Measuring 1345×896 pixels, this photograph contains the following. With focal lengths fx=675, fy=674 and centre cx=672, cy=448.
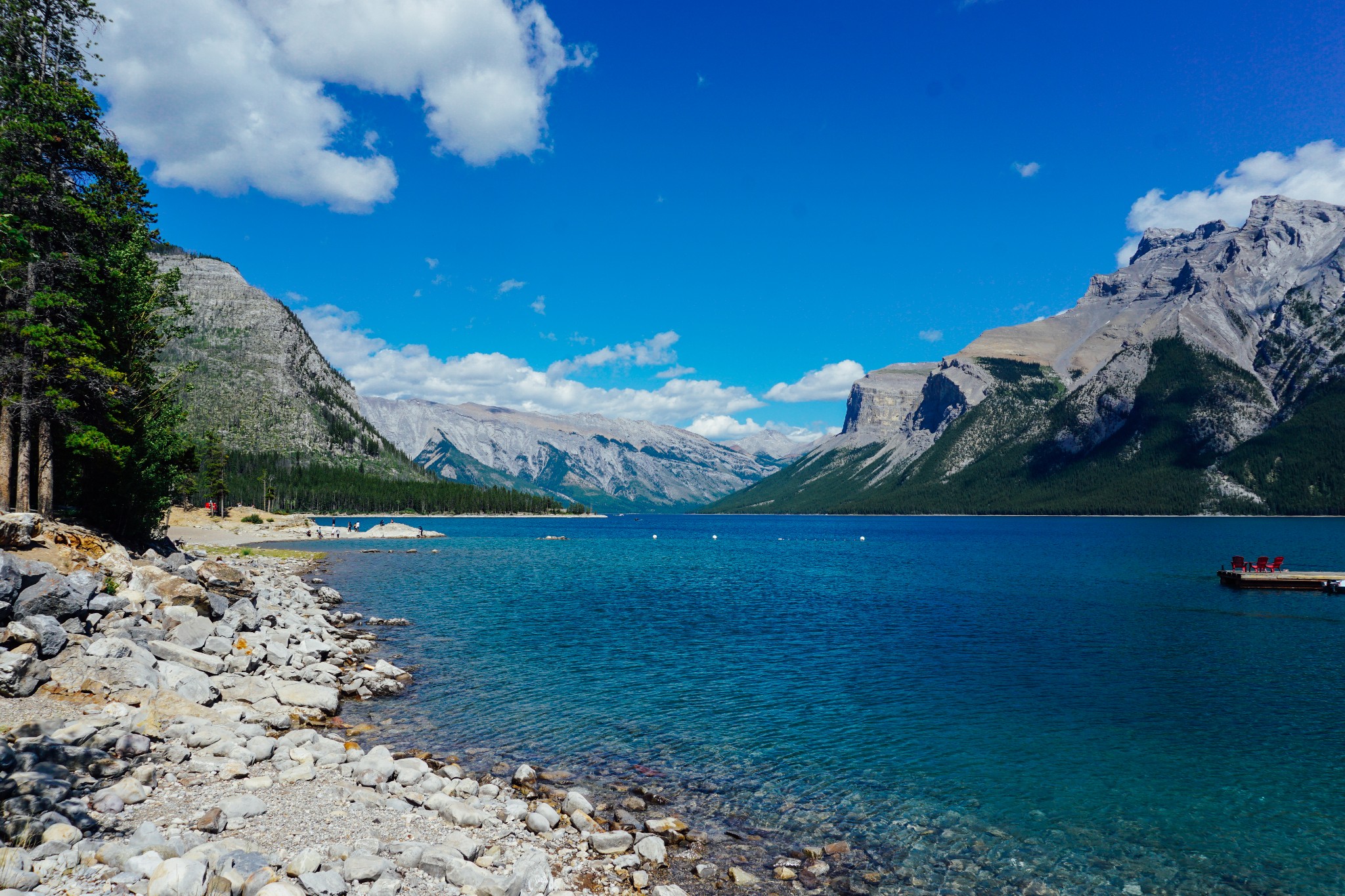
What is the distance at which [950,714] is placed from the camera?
2756 cm

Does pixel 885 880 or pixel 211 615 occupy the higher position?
pixel 211 615

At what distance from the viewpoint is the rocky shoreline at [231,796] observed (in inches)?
453

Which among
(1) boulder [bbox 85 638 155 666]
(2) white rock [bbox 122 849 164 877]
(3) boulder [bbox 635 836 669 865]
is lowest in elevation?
(3) boulder [bbox 635 836 669 865]

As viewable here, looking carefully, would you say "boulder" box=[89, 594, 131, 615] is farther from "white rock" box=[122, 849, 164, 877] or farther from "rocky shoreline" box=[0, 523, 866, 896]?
"white rock" box=[122, 849, 164, 877]

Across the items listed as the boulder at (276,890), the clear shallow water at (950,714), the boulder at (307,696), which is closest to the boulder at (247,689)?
the boulder at (307,696)

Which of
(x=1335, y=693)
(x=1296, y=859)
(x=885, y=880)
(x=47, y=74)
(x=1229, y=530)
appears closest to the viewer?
(x=885, y=880)

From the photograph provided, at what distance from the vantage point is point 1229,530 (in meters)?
180

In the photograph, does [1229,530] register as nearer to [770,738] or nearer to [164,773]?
[770,738]

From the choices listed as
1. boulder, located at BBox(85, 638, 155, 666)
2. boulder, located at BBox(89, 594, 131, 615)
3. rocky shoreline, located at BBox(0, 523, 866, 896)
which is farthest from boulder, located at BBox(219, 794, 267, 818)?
boulder, located at BBox(89, 594, 131, 615)

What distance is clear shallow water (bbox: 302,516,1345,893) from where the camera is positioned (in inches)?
682

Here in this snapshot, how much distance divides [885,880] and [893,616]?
3964 centimetres

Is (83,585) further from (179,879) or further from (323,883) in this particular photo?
(323,883)

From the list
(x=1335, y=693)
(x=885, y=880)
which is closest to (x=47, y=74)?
(x=885, y=880)

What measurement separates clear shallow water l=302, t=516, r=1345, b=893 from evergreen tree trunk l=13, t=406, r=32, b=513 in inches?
771
